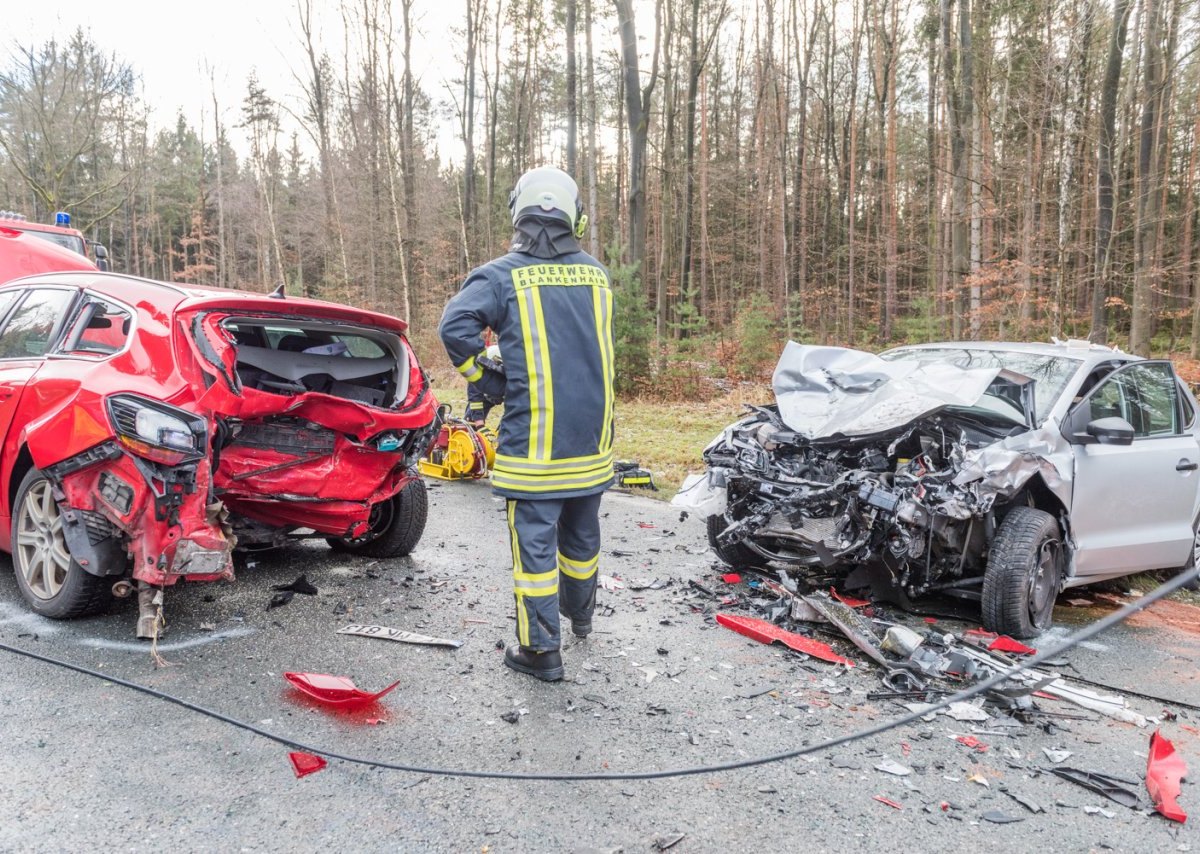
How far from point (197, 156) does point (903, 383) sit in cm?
5372

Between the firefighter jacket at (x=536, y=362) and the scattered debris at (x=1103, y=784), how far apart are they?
6.69 feet

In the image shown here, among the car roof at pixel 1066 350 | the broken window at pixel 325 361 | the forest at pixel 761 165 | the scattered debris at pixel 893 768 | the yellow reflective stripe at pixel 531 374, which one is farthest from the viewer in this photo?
the forest at pixel 761 165

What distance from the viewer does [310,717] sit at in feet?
9.81

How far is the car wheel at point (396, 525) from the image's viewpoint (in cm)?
514

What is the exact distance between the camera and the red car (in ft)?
11.1

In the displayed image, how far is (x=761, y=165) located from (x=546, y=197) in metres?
26.2

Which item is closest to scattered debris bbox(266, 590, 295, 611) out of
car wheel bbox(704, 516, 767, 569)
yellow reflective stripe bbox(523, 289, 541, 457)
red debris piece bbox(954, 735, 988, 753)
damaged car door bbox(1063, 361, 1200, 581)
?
yellow reflective stripe bbox(523, 289, 541, 457)

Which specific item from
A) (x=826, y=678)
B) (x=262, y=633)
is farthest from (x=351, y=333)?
(x=826, y=678)

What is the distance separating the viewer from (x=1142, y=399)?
5.07 meters

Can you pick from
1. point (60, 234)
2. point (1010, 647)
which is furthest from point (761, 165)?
point (1010, 647)

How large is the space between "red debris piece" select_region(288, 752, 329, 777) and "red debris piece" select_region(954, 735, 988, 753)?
232cm

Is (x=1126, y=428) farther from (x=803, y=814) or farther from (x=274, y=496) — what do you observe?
(x=274, y=496)

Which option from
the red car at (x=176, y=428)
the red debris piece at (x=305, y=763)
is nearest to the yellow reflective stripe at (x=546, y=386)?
the red car at (x=176, y=428)

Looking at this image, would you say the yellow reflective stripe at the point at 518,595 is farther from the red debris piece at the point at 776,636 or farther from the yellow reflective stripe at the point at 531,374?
the red debris piece at the point at 776,636
